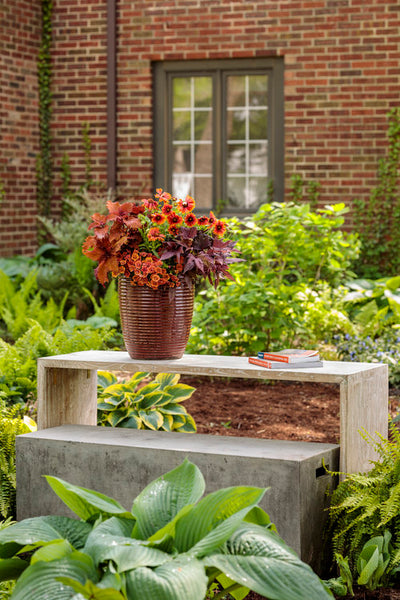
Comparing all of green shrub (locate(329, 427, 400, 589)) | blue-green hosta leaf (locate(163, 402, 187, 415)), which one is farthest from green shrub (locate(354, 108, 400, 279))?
green shrub (locate(329, 427, 400, 589))

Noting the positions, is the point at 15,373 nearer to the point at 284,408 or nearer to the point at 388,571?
the point at 284,408

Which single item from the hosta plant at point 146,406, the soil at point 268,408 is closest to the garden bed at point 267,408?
the soil at point 268,408

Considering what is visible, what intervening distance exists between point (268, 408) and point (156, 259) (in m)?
2.14

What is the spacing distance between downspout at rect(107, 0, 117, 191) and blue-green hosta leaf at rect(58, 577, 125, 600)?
7.72 m

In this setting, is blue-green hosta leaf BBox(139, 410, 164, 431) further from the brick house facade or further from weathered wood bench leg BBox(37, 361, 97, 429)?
the brick house facade

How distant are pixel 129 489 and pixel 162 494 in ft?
2.35

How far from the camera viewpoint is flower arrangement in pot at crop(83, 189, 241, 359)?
329 cm

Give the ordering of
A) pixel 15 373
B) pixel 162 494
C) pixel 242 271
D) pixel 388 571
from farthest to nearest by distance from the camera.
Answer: pixel 242 271, pixel 15 373, pixel 388 571, pixel 162 494

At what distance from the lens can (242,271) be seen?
6.56m

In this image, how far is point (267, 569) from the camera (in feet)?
6.89

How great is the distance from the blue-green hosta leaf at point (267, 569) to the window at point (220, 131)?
7.29 meters

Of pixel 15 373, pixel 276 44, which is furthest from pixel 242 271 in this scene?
pixel 276 44

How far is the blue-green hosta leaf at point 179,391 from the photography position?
4102 millimetres

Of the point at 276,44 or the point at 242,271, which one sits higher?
the point at 276,44
